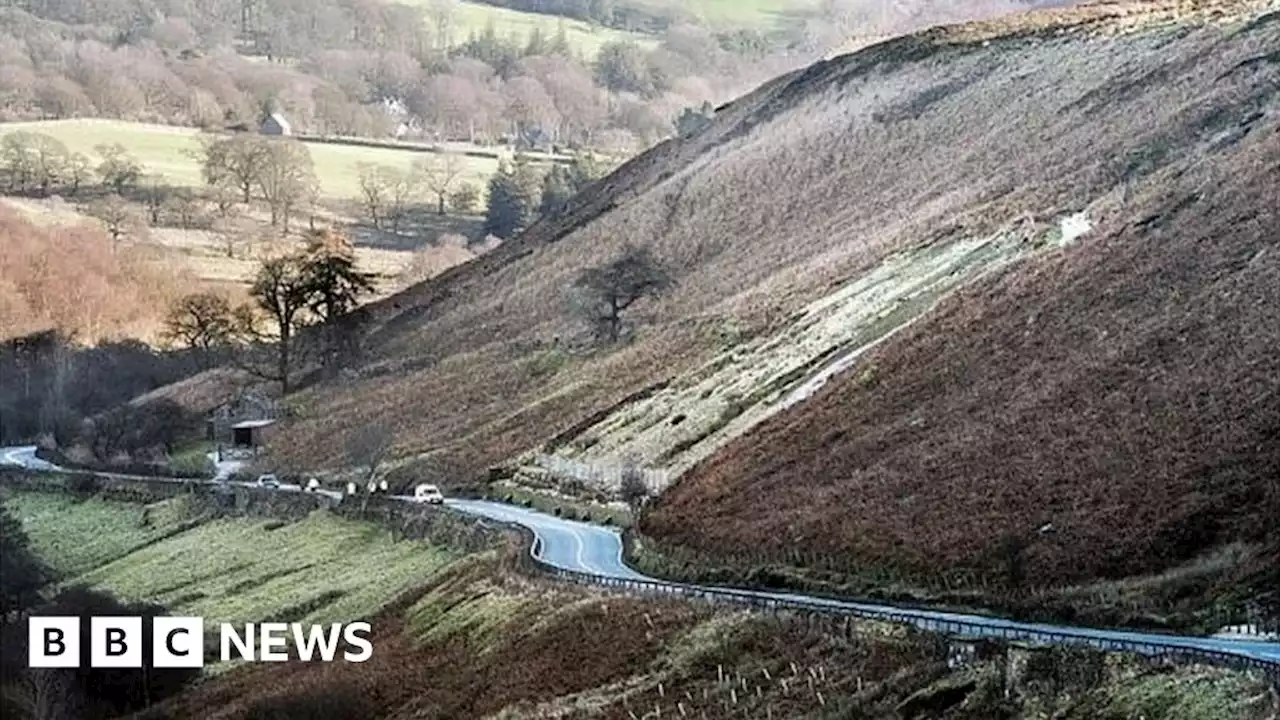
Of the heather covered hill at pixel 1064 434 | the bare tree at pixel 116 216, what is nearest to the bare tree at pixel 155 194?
the bare tree at pixel 116 216

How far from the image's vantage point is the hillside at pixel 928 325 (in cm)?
4794

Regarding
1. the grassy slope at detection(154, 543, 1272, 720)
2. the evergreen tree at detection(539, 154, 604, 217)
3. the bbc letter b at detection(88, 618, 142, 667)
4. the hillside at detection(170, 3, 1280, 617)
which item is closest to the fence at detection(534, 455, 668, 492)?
the hillside at detection(170, 3, 1280, 617)

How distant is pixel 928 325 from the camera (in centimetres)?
6562

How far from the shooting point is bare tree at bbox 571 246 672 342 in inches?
3659

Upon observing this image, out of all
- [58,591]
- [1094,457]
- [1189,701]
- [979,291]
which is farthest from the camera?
[979,291]

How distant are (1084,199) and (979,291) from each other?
1207 centimetres

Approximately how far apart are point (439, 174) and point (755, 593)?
144928mm

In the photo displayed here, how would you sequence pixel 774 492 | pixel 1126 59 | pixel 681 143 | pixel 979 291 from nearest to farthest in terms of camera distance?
pixel 774 492 → pixel 979 291 → pixel 1126 59 → pixel 681 143

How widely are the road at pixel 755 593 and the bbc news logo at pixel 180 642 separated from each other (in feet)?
19.0

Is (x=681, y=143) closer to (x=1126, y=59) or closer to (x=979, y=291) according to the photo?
(x=1126, y=59)

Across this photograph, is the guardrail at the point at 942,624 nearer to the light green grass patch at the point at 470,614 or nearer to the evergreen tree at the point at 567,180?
the light green grass patch at the point at 470,614

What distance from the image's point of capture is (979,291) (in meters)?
67.6

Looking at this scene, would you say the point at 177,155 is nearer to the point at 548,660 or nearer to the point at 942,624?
the point at 548,660

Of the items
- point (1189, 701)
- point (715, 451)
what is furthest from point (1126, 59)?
point (1189, 701)
